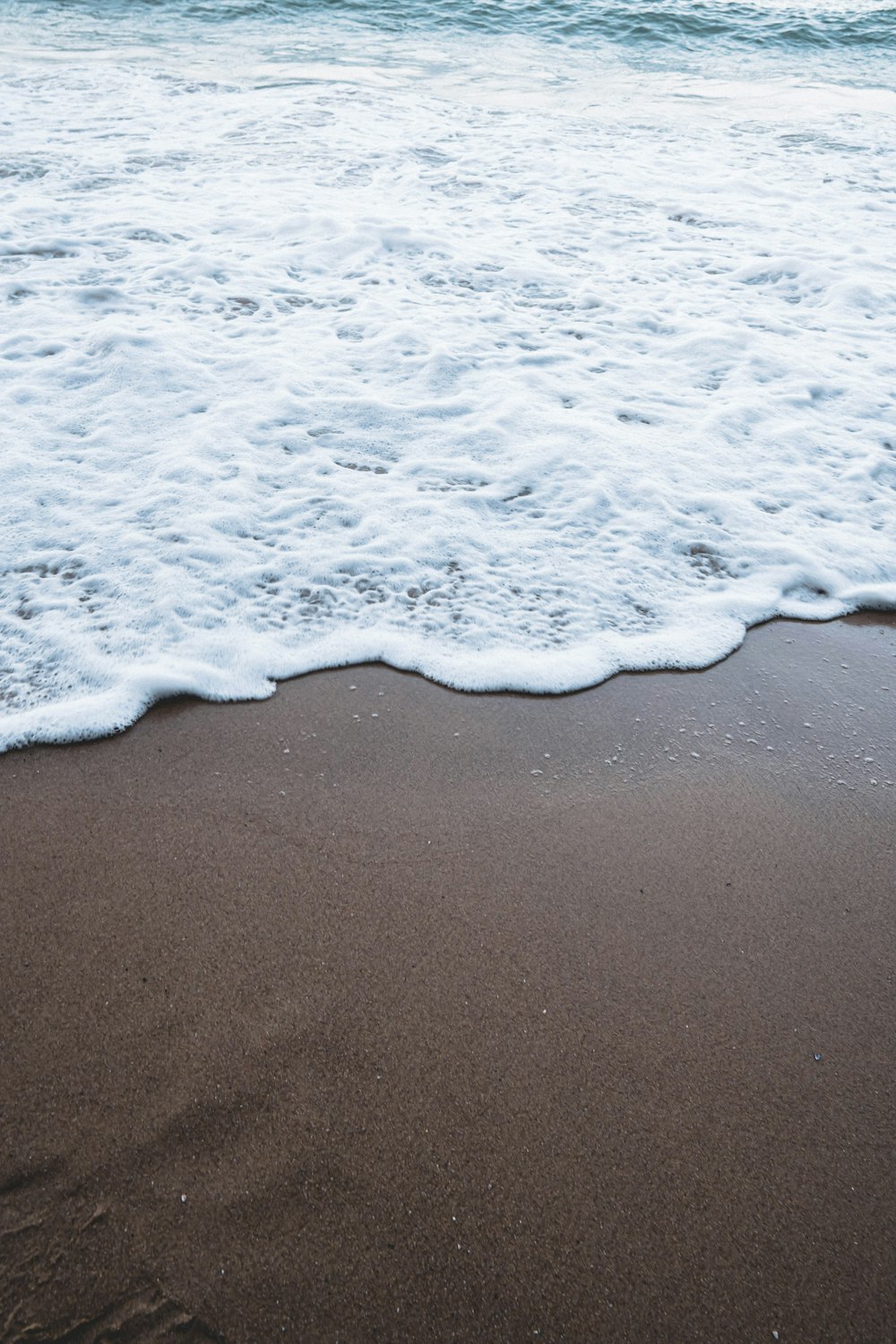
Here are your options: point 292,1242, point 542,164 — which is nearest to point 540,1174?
point 292,1242

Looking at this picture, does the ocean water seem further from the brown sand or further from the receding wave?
the receding wave

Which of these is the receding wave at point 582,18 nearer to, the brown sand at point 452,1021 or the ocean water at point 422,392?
the ocean water at point 422,392

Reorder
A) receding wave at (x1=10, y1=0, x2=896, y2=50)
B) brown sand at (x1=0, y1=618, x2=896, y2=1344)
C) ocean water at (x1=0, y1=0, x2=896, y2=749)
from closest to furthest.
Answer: brown sand at (x1=0, y1=618, x2=896, y2=1344) → ocean water at (x1=0, y1=0, x2=896, y2=749) → receding wave at (x1=10, y1=0, x2=896, y2=50)

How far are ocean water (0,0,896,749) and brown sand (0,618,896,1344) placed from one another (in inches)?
12.8

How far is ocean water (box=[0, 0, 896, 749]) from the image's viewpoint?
2576 mm

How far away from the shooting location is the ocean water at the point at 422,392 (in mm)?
2576

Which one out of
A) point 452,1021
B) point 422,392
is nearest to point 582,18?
point 422,392

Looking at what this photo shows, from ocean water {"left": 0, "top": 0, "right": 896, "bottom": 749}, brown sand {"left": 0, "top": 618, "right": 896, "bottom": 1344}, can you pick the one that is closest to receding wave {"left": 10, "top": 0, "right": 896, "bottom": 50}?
ocean water {"left": 0, "top": 0, "right": 896, "bottom": 749}

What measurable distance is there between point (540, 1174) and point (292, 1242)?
40 cm

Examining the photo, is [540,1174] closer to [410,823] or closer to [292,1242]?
[292,1242]

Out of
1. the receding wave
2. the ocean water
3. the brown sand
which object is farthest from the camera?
the receding wave

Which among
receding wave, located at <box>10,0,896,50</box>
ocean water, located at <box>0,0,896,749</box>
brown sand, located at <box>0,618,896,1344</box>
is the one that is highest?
receding wave, located at <box>10,0,896,50</box>

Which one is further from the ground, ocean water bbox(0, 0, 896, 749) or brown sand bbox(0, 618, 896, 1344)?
ocean water bbox(0, 0, 896, 749)

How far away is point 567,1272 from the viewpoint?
128 cm
